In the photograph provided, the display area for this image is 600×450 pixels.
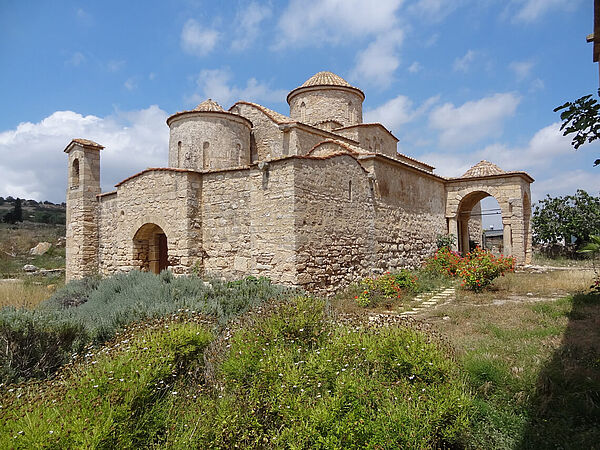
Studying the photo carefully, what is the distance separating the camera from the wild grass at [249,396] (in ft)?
10.3

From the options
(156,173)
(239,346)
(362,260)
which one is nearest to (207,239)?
(156,173)

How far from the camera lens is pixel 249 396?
3.78 metres

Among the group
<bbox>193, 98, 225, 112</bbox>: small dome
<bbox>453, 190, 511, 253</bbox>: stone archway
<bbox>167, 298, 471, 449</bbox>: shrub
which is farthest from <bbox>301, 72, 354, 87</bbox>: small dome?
<bbox>167, 298, 471, 449</bbox>: shrub

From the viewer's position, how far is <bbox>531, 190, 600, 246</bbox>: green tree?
65.9 ft

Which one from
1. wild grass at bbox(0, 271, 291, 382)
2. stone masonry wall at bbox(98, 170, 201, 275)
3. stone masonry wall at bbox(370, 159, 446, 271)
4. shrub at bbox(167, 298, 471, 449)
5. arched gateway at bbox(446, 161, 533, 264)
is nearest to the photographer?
shrub at bbox(167, 298, 471, 449)

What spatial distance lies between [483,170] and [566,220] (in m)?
7.78

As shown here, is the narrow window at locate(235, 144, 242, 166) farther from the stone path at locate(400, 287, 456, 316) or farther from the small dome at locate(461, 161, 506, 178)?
the small dome at locate(461, 161, 506, 178)

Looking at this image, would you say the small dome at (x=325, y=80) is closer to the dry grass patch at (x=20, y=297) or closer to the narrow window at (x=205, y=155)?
the narrow window at (x=205, y=155)

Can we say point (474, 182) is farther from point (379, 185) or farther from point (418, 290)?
point (418, 290)

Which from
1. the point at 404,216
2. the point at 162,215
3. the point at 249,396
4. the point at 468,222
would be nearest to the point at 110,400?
the point at 249,396

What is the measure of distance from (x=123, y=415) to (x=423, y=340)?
Result: 3153 millimetres

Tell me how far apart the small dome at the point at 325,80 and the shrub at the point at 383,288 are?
35.6 ft

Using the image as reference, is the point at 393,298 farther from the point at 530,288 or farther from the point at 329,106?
the point at 329,106

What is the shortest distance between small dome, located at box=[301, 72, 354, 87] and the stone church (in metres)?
1.96
